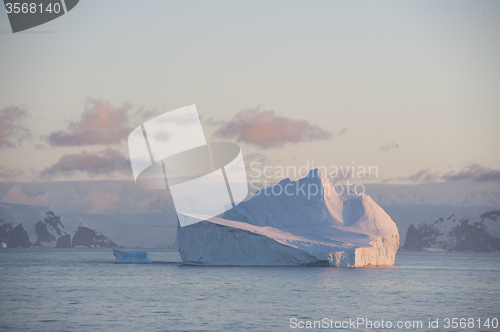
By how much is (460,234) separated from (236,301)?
128 metres

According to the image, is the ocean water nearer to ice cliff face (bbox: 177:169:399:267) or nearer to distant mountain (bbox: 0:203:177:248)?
ice cliff face (bbox: 177:169:399:267)

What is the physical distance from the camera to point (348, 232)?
4091 centimetres

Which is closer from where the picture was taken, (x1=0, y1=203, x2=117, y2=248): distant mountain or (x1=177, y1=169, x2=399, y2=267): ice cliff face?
(x1=177, y1=169, x2=399, y2=267): ice cliff face

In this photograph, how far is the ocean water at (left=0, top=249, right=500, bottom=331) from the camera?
20.1 metres

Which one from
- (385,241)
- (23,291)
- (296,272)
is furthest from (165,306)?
(385,241)

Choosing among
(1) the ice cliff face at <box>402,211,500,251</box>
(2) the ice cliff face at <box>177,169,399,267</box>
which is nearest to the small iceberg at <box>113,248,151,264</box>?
(2) the ice cliff face at <box>177,169,399,267</box>

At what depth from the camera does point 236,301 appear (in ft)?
83.9

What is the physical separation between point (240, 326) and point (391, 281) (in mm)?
19249

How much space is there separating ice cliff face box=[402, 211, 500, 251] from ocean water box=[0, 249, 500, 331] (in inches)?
3987

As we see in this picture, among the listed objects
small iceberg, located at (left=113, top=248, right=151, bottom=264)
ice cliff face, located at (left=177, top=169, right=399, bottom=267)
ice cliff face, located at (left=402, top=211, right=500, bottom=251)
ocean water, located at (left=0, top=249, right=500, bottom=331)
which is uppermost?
ice cliff face, located at (left=177, top=169, right=399, bottom=267)

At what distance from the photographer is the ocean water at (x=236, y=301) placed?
20078mm

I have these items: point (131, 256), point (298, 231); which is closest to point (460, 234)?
point (131, 256)

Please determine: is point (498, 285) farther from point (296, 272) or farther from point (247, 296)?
point (247, 296)

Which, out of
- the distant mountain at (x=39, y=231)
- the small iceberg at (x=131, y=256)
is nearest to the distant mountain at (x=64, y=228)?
the distant mountain at (x=39, y=231)
